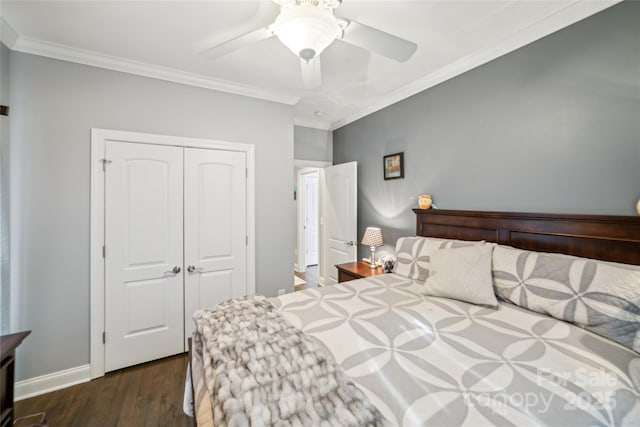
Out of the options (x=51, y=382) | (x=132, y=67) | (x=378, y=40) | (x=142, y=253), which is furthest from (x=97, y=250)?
(x=378, y=40)

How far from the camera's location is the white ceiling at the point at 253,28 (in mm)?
1619

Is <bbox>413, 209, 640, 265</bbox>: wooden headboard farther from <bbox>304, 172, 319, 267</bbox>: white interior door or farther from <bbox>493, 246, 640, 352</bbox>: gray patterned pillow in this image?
<bbox>304, 172, 319, 267</bbox>: white interior door

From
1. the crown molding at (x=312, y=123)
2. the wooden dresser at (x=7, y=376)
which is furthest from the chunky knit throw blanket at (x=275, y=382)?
the crown molding at (x=312, y=123)

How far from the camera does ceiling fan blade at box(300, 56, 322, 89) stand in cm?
153

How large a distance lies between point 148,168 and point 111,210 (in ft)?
1.50

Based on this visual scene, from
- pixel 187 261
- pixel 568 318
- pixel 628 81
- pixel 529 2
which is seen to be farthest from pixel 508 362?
pixel 187 261

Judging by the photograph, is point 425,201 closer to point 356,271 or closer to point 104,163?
point 356,271

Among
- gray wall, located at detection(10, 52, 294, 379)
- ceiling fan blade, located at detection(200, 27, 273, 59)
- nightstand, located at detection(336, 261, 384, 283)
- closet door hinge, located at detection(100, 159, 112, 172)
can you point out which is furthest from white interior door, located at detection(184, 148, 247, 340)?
ceiling fan blade, located at detection(200, 27, 273, 59)

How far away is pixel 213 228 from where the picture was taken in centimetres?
262

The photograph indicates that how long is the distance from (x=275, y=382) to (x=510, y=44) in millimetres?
2667

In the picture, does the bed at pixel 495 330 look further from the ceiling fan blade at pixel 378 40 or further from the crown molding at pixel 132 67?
the crown molding at pixel 132 67

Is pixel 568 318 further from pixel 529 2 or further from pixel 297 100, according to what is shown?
pixel 297 100

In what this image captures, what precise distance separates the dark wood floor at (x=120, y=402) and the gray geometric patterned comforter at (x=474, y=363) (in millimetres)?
1178

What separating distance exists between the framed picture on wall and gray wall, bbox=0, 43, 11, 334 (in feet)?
10.7
